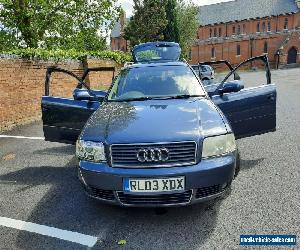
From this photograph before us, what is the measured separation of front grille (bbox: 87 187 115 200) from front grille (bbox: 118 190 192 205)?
120 millimetres

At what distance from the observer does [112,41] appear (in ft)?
266

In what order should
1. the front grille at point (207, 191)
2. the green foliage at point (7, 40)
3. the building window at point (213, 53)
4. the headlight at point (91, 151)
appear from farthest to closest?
the building window at point (213, 53)
the green foliage at point (7, 40)
the headlight at point (91, 151)
the front grille at point (207, 191)

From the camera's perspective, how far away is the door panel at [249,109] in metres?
5.00

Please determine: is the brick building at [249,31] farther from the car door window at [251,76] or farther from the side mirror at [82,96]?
the side mirror at [82,96]

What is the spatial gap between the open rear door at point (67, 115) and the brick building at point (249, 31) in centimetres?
5777

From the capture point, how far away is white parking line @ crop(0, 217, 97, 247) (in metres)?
3.33

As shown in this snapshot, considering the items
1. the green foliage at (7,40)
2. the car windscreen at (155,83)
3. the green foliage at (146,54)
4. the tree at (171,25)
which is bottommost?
the car windscreen at (155,83)

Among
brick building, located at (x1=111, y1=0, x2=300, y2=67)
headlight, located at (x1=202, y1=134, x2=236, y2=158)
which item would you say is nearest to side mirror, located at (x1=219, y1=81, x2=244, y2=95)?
headlight, located at (x1=202, y1=134, x2=236, y2=158)

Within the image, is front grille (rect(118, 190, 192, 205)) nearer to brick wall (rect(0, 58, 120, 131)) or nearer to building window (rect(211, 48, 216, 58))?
brick wall (rect(0, 58, 120, 131))

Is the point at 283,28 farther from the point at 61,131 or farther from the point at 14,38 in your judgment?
the point at 61,131

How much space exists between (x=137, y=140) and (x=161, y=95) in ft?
4.66

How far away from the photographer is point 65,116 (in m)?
5.29

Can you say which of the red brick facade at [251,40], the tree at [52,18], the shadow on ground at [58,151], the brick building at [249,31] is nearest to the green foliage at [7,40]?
the tree at [52,18]

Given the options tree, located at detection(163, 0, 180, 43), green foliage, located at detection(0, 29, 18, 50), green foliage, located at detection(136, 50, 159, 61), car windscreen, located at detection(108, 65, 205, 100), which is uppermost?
tree, located at detection(163, 0, 180, 43)
